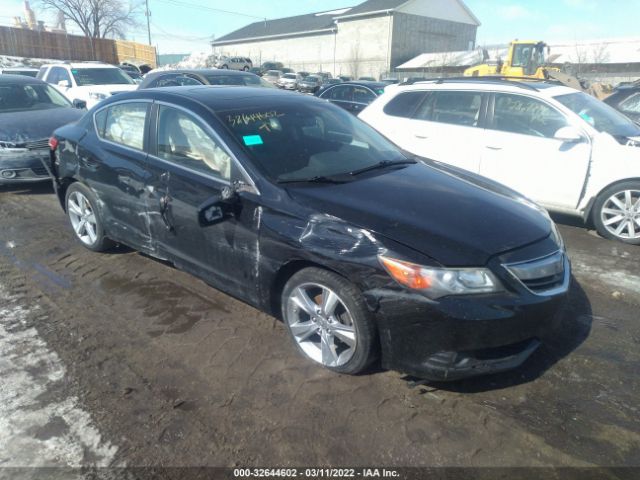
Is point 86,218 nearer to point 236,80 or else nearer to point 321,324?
point 321,324

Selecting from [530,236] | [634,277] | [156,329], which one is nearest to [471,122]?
[634,277]

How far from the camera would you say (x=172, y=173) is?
368cm

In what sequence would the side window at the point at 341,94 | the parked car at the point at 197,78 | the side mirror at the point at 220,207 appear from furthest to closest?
the side window at the point at 341,94 → the parked car at the point at 197,78 → the side mirror at the point at 220,207

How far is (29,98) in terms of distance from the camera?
8.47 metres

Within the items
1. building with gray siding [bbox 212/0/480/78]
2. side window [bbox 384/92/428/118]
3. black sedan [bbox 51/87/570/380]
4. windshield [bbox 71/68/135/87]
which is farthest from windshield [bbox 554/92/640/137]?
building with gray siding [bbox 212/0/480/78]

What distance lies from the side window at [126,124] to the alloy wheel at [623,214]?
4844mm

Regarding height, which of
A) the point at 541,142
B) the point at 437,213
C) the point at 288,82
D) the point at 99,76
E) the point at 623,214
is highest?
the point at 99,76

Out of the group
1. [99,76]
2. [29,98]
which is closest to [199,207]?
[29,98]

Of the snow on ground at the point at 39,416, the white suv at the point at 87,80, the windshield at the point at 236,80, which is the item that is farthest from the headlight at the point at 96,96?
the snow on ground at the point at 39,416

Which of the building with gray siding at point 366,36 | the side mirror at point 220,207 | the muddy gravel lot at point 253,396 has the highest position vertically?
the building with gray siding at point 366,36

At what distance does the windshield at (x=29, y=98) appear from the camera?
8.13m

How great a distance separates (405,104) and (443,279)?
15.3ft

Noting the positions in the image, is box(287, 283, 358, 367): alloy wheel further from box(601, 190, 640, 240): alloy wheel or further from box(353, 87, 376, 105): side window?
box(353, 87, 376, 105): side window

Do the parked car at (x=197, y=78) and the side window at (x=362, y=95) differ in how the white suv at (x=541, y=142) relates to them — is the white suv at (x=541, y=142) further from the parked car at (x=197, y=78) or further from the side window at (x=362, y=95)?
the side window at (x=362, y=95)
